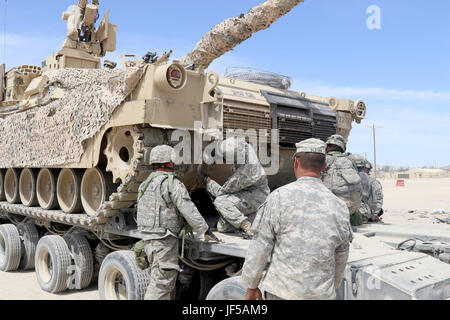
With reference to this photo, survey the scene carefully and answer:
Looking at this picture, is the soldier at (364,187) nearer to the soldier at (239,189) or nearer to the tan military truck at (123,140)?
the tan military truck at (123,140)

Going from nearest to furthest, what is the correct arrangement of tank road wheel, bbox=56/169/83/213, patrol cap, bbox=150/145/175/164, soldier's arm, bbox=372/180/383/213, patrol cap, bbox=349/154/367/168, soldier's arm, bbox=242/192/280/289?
1. soldier's arm, bbox=242/192/280/289
2. patrol cap, bbox=150/145/175/164
3. tank road wheel, bbox=56/169/83/213
4. patrol cap, bbox=349/154/367/168
5. soldier's arm, bbox=372/180/383/213

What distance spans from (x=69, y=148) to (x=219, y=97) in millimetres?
2126

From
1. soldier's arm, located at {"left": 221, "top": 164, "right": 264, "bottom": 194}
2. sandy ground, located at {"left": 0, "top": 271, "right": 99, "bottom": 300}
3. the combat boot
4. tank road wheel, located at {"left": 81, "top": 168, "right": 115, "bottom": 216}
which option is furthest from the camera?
sandy ground, located at {"left": 0, "top": 271, "right": 99, "bottom": 300}

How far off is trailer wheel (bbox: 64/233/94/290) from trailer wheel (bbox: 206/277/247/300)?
2.98 m

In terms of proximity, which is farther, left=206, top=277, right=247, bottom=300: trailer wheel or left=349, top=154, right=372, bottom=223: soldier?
left=349, top=154, right=372, bottom=223: soldier

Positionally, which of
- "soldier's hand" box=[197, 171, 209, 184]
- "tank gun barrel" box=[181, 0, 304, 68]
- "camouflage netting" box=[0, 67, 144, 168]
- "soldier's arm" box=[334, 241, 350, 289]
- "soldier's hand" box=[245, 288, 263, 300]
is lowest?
"soldier's hand" box=[245, 288, 263, 300]

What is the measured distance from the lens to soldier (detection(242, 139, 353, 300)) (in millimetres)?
2570

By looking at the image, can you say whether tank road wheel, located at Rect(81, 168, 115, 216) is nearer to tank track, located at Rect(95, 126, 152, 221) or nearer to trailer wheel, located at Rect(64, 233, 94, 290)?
tank track, located at Rect(95, 126, 152, 221)

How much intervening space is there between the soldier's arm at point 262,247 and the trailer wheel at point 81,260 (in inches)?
163

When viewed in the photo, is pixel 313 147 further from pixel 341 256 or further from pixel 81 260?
pixel 81 260

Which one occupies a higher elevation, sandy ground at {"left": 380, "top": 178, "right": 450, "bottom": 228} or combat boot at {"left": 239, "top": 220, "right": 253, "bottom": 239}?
combat boot at {"left": 239, "top": 220, "right": 253, "bottom": 239}

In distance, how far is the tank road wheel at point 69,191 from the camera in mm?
6082

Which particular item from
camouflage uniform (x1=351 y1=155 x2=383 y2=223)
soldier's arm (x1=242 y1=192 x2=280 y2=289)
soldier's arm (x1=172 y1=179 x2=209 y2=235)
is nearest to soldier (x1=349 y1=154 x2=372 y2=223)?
camouflage uniform (x1=351 y1=155 x2=383 y2=223)

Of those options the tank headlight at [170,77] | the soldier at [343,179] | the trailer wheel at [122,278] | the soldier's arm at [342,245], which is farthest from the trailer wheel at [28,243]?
the soldier's arm at [342,245]
